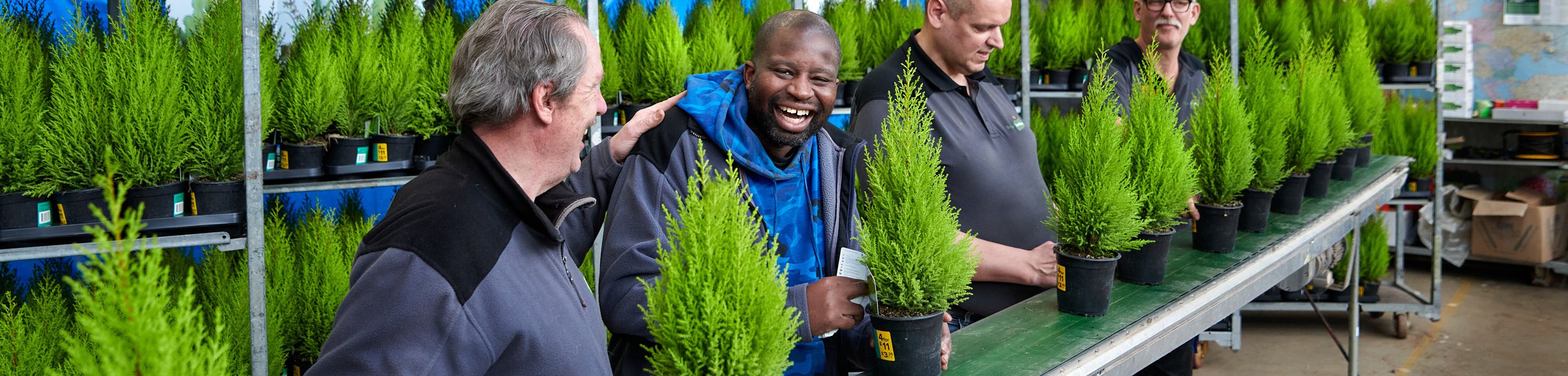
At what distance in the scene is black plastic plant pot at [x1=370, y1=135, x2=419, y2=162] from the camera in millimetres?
3227

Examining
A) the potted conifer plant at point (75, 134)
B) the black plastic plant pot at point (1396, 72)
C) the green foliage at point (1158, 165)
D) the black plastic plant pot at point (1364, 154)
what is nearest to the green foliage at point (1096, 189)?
the green foliage at point (1158, 165)

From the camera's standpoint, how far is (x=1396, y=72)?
19.7 feet

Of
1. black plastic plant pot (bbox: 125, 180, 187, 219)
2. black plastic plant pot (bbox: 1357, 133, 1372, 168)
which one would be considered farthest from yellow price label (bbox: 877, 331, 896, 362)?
black plastic plant pot (bbox: 1357, 133, 1372, 168)

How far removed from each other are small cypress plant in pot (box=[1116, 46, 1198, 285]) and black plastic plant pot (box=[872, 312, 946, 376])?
34.0 inches

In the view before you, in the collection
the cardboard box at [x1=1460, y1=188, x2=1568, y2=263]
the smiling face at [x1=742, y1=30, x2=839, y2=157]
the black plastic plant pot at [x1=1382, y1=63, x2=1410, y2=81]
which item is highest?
the black plastic plant pot at [x1=1382, y1=63, x2=1410, y2=81]

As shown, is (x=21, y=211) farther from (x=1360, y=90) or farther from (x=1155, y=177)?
(x=1360, y=90)

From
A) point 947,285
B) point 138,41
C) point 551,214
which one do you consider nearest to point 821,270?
point 947,285

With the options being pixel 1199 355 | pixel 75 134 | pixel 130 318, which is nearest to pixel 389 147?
pixel 75 134

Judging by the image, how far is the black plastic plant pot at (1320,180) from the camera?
3854 millimetres

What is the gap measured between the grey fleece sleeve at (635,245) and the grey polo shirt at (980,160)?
86 cm

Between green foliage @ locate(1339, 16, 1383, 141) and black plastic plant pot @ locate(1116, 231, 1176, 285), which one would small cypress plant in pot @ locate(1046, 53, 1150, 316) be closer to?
black plastic plant pot @ locate(1116, 231, 1176, 285)

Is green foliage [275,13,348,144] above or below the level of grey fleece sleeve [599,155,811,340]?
above

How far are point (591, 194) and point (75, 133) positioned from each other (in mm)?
1327

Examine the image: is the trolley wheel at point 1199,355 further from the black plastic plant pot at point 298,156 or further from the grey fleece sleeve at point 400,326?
the grey fleece sleeve at point 400,326
